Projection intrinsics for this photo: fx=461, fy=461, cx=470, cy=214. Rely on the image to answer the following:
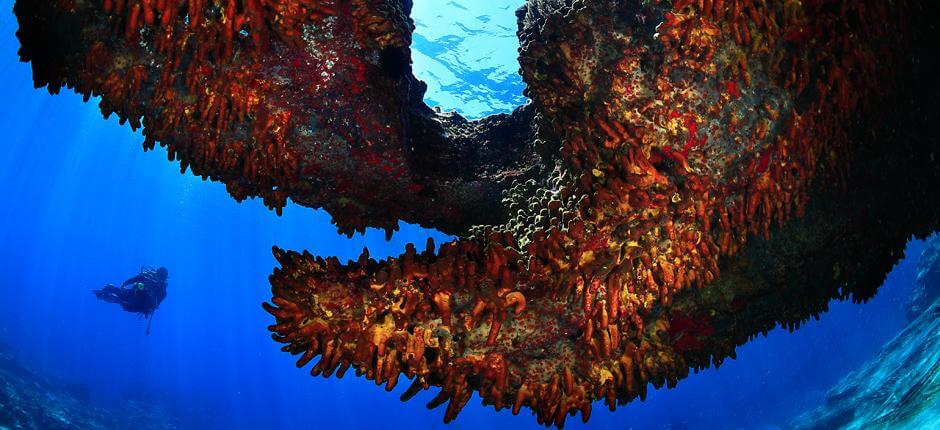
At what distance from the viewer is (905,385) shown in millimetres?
14727

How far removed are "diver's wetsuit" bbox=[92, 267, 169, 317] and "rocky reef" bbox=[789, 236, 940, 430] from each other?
85.3ft

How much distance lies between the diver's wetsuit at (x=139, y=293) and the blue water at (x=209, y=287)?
17837 millimetres

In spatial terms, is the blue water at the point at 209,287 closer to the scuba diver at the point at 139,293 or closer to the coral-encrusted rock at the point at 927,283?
the scuba diver at the point at 139,293

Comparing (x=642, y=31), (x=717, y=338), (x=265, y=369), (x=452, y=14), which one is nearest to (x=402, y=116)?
(x=642, y=31)

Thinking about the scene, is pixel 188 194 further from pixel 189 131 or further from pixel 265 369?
pixel 189 131

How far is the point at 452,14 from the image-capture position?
78.8 feet

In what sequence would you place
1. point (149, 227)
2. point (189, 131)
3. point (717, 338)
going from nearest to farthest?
point (189, 131) < point (717, 338) < point (149, 227)

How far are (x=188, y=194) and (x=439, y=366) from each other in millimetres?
77727

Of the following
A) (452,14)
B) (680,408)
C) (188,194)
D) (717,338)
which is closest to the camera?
(717,338)

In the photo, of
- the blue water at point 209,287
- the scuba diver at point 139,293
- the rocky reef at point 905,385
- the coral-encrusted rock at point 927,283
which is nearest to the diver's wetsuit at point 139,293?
the scuba diver at point 139,293

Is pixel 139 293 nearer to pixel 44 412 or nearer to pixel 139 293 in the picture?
pixel 139 293

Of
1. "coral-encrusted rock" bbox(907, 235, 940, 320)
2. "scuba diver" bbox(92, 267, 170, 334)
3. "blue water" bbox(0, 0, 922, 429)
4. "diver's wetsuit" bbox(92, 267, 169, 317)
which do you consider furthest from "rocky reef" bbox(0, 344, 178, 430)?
"coral-encrusted rock" bbox(907, 235, 940, 320)

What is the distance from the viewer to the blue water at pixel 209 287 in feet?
120

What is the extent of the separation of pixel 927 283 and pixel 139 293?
1526 inches
